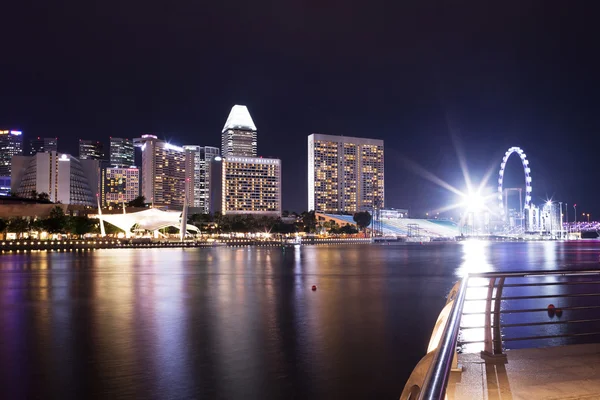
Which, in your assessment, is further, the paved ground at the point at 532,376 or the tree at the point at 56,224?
the tree at the point at 56,224

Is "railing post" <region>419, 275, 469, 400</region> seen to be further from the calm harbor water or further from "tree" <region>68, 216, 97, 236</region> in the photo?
"tree" <region>68, 216, 97, 236</region>

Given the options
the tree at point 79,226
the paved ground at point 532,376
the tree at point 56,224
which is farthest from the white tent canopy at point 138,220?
the paved ground at point 532,376

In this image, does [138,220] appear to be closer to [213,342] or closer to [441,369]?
[213,342]

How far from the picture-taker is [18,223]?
407 feet

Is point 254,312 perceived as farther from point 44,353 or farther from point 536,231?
point 536,231

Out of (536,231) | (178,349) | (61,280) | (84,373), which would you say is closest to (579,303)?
(178,349)

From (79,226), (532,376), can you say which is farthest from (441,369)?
(79,226)

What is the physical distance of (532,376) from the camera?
6.14 m

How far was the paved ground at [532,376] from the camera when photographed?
18.0 ft

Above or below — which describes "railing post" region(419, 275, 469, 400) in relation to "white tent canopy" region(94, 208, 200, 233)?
below

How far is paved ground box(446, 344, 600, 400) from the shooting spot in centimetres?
549

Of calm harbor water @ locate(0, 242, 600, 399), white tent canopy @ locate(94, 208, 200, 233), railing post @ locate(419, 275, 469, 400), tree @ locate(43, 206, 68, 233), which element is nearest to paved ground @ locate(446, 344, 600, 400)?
railing post @ locate(419, 275, 469, 400)

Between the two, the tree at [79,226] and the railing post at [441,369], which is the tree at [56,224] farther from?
the railing post at [441,369]

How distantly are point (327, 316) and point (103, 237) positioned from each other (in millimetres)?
116674
